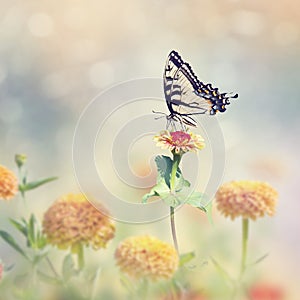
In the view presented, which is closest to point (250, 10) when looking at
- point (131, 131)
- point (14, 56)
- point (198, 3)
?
point (198, 3)

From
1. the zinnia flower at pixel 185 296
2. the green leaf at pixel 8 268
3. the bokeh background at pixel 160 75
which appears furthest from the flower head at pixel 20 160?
the zinnia flower at pixel 185 296

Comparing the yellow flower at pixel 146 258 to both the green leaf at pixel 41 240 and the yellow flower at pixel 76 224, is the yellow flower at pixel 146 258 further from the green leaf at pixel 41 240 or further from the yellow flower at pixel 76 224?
the green leaf at pixel 41 240

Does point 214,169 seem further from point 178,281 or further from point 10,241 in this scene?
point 10,241

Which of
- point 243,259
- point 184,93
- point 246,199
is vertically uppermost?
point 184,93

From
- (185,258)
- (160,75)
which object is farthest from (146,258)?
(160,75)

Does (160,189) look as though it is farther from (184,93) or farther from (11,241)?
(11,241)

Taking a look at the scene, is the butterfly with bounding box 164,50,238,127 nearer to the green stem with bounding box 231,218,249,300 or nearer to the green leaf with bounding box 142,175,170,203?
the green leaf with bounding box 142,175,170,203
